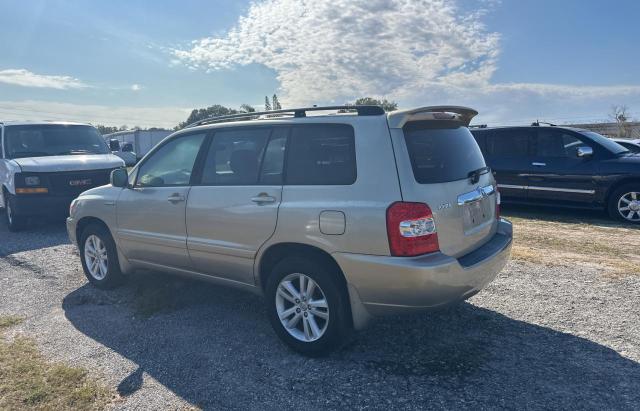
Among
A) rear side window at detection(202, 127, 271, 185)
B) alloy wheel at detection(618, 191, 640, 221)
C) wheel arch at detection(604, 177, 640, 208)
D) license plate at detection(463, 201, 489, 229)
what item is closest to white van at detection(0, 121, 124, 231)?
rear side window at detection(202, 127, 271, 185)

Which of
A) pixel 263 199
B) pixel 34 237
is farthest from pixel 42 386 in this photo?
pixel 34 237

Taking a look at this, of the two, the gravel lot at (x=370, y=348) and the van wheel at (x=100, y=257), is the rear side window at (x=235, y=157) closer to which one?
the gravel lot at (x=370, y=348)

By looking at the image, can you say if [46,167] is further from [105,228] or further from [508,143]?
[508,143]

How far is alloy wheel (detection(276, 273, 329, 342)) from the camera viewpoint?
345 cm

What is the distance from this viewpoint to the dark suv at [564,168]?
7965 millimetres

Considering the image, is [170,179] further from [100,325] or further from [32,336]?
[32,336]

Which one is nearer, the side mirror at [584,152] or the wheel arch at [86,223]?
the wheel arch at [86,223]

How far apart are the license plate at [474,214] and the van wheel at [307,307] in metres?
1.05

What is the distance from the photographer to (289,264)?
137 inches

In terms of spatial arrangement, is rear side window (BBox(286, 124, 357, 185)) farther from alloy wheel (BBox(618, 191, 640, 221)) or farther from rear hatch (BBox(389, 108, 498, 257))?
alloy wheel (BBox(618, 191, 640, 221))

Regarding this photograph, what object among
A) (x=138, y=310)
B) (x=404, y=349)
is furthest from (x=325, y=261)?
(x=138, y=310)


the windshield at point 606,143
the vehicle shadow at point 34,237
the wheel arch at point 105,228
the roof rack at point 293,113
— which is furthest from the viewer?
the windshield at point 606,143

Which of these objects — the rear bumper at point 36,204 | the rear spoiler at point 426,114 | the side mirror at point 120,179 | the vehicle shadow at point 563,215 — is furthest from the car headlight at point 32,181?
the vehicle shadow at point 563,215

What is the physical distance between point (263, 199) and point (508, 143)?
722 centimetres
